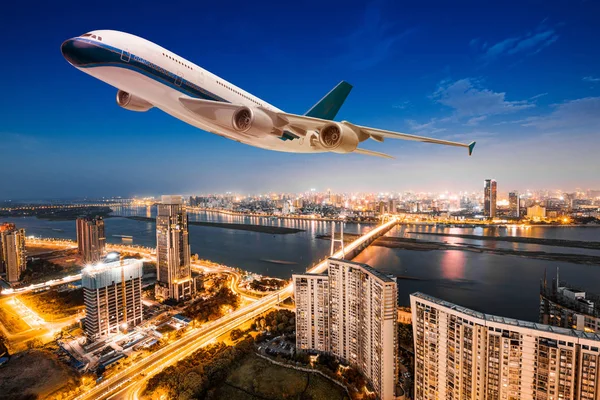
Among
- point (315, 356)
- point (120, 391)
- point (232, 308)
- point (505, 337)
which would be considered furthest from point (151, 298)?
point (505, 337)

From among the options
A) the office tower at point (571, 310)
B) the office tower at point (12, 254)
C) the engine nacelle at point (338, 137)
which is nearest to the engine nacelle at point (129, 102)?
the engine nacelle at point (338, 137)

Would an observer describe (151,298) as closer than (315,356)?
No

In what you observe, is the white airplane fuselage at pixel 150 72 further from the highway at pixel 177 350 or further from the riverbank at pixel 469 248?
the riverbank at pixel 469 248

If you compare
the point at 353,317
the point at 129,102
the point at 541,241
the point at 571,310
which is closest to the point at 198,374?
the point at 353,317

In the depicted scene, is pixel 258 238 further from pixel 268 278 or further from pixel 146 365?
pixel 146 365

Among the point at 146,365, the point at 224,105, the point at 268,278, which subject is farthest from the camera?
the point at 268,278

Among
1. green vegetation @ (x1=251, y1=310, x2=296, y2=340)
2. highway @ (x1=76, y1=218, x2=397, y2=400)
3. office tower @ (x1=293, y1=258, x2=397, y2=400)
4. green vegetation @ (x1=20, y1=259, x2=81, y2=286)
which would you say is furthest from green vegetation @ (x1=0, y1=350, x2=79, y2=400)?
green vegetation @ (x1=20, y1=259, x2=81, y2=286)

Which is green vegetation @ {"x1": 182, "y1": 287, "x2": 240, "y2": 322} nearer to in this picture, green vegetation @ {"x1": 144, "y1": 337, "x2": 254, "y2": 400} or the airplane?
green vegetation @ {"x1": 144, "y1": 337, "x2": 254, "y2": 400}
